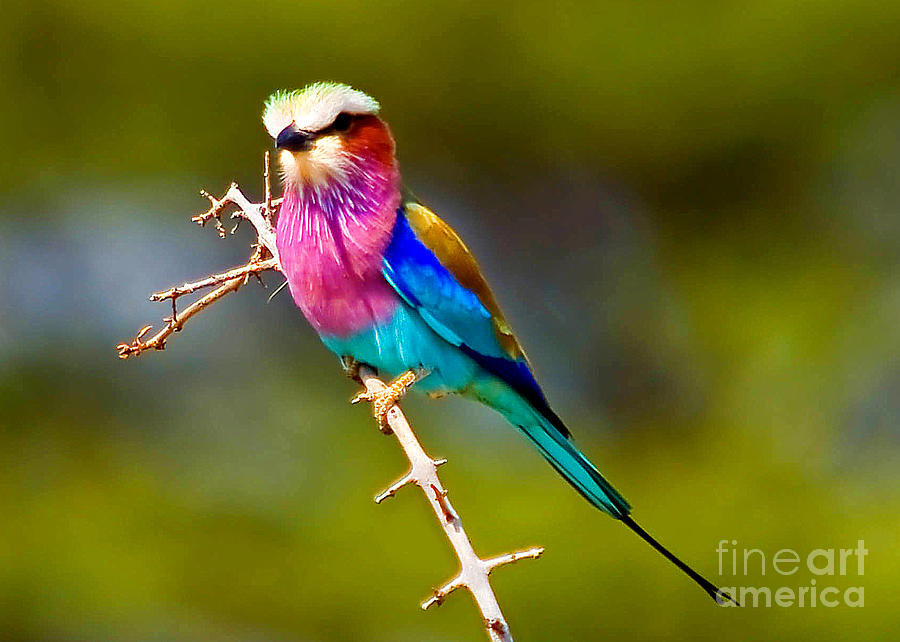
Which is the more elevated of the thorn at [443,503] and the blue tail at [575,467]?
the blue tail at [575,467]

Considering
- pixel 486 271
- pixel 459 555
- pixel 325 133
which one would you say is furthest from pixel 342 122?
pixel 486 271

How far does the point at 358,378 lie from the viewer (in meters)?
2.09

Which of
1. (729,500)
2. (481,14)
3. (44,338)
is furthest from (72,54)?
(729,500)

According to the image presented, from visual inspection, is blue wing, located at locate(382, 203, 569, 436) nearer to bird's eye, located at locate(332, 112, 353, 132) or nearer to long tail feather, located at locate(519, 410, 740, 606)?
long tail feather, located at locate(519, 410, 740, 606)

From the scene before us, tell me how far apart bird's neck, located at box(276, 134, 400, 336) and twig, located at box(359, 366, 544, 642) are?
0.38 meters

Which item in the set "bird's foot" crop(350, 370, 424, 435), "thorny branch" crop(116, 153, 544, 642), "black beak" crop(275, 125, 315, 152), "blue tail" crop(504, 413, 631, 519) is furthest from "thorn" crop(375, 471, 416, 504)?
"blue tail" crop(504, 413, 631, 519)

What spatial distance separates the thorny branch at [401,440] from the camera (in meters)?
1.39

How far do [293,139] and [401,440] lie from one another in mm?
433

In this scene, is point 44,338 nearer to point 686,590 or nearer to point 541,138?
point 541,138

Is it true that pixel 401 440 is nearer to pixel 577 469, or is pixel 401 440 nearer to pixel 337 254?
pixel 337 254

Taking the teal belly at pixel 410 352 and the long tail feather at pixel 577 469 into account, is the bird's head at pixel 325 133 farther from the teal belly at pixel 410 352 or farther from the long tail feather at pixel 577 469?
the long tail feather at pixel 577 469

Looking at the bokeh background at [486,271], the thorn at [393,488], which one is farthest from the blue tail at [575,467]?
the bokeh background at [486,271]

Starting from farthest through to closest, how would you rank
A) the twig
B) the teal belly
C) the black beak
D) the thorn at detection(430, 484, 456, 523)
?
1. the teal belly
2. the black beak
3. the thorn at detection(430, 484, 456, 523)
4. the twig

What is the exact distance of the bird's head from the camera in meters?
1.79
